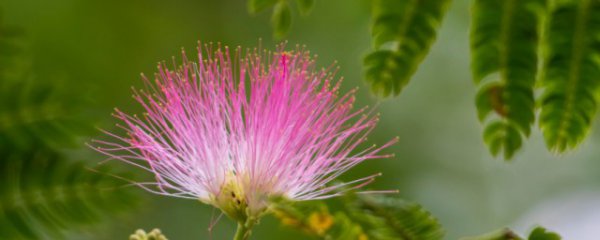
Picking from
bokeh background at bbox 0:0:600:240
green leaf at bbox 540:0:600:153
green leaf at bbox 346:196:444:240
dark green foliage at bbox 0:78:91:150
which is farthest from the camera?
bokeh background at bbox 0:0:600:240

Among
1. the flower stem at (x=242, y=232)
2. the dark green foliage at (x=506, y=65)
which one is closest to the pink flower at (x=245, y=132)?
the flower stem at (x=242, y=232)

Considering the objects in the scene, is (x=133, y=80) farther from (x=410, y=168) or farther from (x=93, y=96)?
(x=93, y=96)

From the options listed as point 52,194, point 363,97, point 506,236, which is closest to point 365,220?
point 506,236

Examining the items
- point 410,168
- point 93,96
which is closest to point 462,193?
point 410,168

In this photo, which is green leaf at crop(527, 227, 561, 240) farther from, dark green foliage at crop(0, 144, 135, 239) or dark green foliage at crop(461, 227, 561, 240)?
dark green foliage at crop(0, 144, 135, 239)

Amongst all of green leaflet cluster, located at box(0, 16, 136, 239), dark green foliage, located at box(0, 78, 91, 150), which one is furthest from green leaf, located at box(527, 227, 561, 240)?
dark green foliage, located at box(0, 78, 91, 150)
